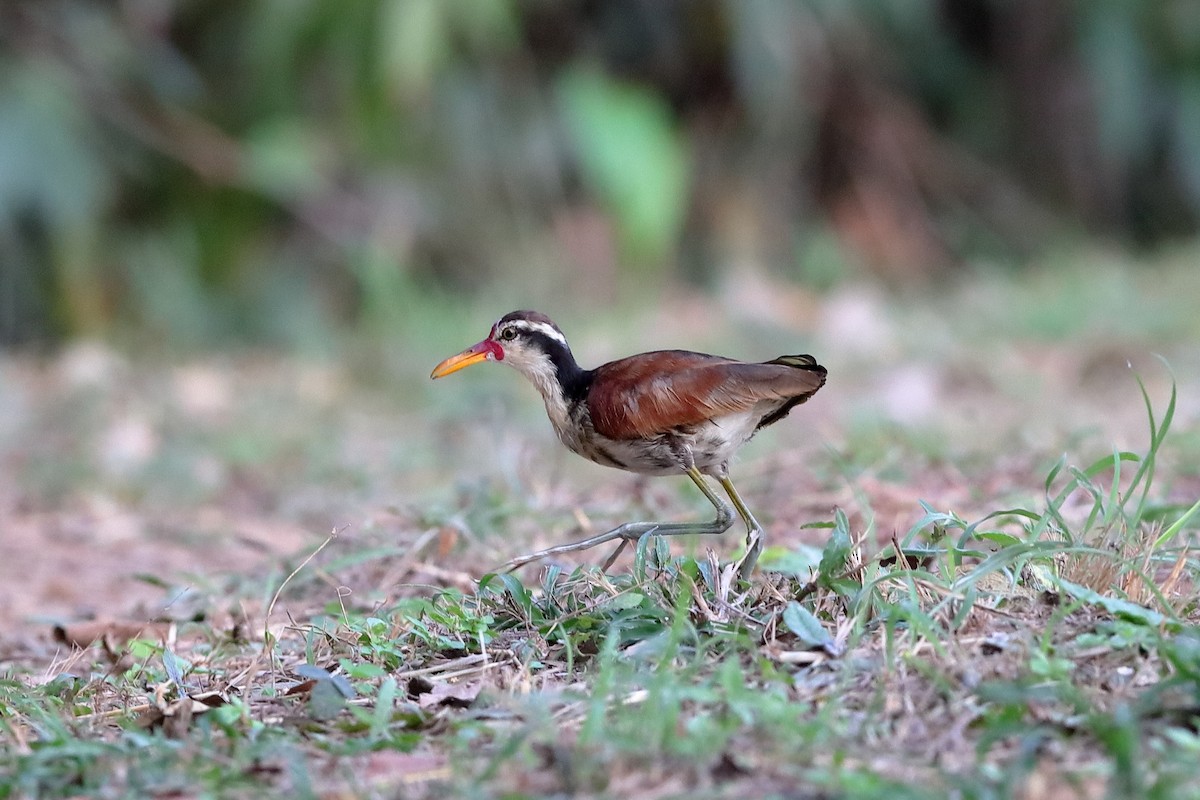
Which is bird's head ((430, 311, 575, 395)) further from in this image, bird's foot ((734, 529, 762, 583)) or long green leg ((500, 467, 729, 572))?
bird's foot ((734, 529, 762, 583))

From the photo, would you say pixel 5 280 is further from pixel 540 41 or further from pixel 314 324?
pixel 540 41

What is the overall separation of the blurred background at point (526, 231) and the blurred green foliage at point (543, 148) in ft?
0.08

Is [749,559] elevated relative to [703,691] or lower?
elevated

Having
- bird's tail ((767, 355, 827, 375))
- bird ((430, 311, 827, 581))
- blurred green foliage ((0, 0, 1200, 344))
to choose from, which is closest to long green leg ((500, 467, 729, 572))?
bird ((430, 311, 827, 581))

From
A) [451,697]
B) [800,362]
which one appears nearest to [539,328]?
[800,362]

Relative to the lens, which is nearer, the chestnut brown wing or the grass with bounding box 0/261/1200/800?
the grass with bounding box 0/261/1200/800

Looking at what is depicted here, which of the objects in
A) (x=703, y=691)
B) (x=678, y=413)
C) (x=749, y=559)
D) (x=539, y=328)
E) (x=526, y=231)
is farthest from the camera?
(x=526, y=231)

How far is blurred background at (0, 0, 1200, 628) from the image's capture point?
19.1 feet

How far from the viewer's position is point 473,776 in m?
2.06

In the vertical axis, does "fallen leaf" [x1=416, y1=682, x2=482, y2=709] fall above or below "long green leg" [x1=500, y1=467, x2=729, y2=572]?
below

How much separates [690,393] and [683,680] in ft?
2.78

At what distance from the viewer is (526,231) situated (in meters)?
9.94

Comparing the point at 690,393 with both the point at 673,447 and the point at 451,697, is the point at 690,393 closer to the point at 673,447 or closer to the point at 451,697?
the point at 673,447

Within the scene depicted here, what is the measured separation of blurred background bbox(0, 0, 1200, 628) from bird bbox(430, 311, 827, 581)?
1.47m
